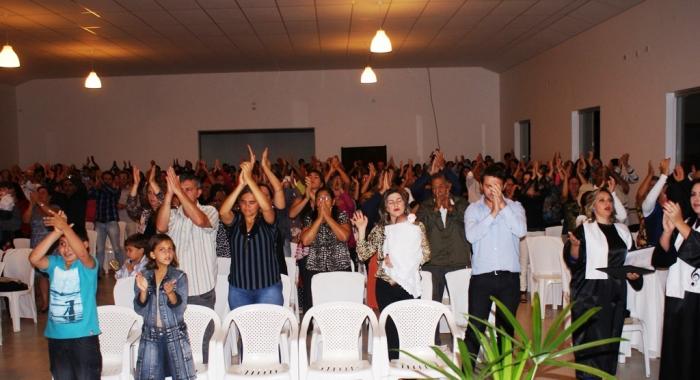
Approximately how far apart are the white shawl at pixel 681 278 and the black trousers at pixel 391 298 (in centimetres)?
175

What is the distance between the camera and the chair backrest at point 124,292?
208 inches

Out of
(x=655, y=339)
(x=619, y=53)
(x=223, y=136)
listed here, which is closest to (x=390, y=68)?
(x=223, y=136)

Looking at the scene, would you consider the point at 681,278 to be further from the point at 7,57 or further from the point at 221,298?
the point at 7,57

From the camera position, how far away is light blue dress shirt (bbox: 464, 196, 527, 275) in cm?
462

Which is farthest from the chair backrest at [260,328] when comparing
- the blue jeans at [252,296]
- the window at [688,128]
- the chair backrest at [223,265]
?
the window at [688,128]

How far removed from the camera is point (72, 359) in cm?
412

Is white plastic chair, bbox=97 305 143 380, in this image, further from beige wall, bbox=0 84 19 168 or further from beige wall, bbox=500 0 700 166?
beige wall, bbox=0 84 19 168

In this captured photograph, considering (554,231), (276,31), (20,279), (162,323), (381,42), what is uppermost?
(276,31)

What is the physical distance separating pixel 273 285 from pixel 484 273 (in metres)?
1.52

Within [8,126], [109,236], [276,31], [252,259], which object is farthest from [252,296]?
[8,126]

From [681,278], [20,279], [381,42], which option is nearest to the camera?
[681,278]

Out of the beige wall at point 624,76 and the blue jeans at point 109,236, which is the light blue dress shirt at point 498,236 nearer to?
the beige wall at point 624,76

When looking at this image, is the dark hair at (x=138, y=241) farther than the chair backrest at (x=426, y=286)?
No

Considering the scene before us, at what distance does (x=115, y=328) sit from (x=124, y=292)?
649 mm
